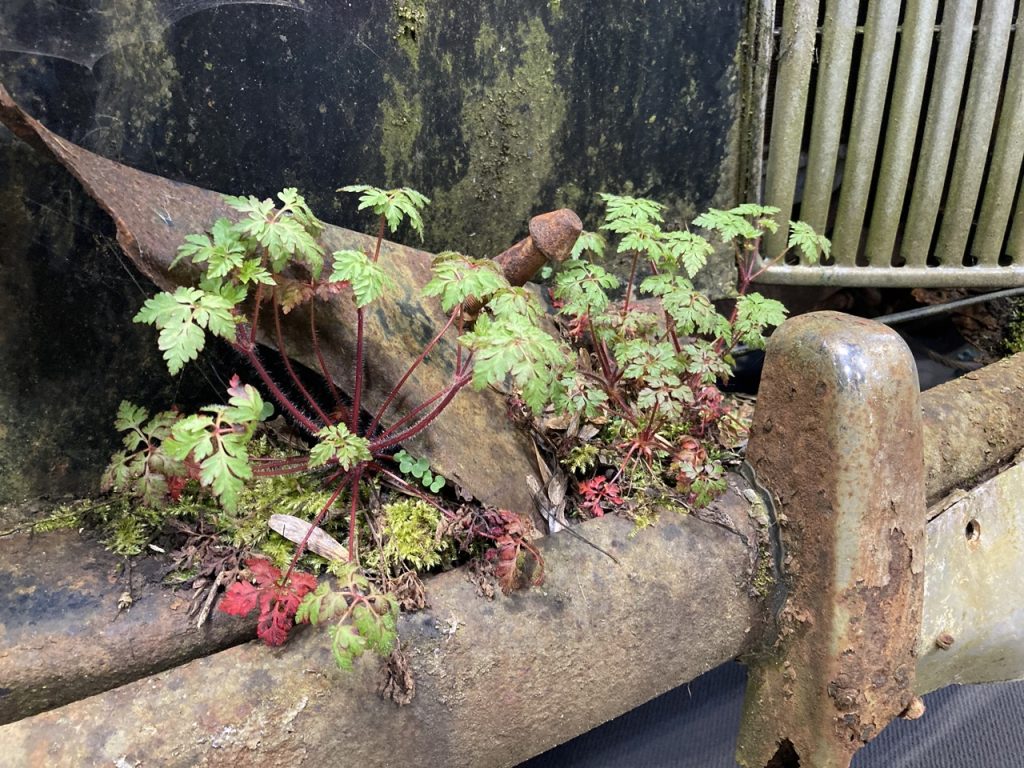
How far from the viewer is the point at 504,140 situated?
233 cm

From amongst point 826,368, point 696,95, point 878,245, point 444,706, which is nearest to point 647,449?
point 826,368

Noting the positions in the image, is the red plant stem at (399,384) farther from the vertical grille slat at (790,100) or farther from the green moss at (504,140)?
the vertical grille slat at (790,100)

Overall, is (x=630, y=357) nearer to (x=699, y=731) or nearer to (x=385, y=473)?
(x=385, y=473)

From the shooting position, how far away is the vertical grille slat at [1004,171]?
2711mm

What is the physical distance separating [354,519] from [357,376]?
0.99ft

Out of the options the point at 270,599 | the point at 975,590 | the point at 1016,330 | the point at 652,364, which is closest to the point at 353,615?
the point at 270,599

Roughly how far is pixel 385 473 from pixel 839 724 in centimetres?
116

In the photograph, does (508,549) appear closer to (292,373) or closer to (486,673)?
(486,673)

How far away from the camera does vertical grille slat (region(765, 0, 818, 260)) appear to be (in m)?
2.52

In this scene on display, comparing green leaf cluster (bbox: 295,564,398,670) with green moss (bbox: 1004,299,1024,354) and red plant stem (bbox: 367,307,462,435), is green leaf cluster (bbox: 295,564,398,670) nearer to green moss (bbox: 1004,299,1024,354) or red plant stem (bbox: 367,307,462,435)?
red plant stem (bbox: 367,307,462,435)

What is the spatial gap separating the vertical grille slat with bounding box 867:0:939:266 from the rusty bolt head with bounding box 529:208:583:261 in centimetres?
148

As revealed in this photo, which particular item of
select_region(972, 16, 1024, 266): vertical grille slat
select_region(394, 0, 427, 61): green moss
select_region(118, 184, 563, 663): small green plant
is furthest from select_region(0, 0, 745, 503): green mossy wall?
select_region(972, 16, 1024, 266): vertical grille slat

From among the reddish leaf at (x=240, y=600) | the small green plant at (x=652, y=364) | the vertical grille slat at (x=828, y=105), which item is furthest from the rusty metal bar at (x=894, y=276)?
the reddish leaf at (x=240, y=600)

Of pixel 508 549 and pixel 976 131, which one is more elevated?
pixel 976 131
